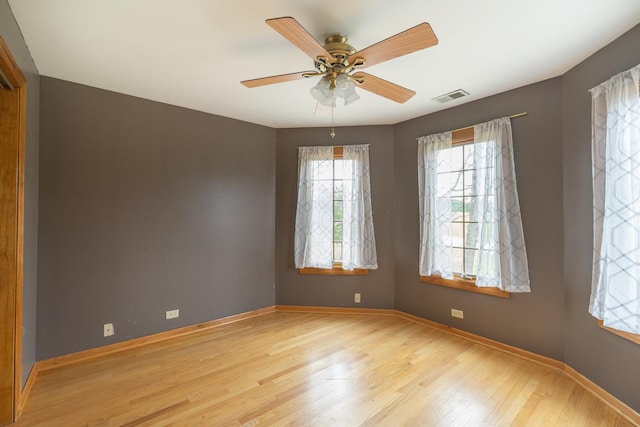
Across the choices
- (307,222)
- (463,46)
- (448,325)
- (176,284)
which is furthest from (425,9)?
(176,284)

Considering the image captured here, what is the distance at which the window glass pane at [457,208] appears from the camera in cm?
312

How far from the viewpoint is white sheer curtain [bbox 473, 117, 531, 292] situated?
2.64 metres

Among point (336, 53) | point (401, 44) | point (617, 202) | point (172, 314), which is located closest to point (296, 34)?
point (336, 53)

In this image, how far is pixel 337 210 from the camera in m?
3.79

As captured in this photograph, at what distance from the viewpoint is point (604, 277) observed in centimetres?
194

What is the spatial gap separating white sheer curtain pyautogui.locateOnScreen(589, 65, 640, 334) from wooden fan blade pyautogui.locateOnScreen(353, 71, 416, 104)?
1.31 metres

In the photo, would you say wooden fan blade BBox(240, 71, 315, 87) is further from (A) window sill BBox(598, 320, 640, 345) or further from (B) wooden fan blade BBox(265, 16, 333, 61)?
(A) window sill BBox(598, 320, 640, 345)

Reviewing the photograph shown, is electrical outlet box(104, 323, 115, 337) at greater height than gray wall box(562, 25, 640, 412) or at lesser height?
lesser

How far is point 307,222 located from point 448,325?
2.08 metres

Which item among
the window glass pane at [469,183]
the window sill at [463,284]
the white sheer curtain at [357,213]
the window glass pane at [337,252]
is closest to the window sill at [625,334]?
the window sill at [463,284]

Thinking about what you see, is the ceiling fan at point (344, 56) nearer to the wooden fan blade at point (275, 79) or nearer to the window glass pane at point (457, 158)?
the wooden fan blade at point (275, 79)

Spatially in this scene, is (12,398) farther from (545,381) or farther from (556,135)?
(556,135)

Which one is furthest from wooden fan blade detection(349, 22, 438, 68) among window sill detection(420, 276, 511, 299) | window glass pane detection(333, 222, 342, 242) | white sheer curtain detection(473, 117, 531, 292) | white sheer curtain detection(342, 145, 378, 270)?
window sill detection(420, 276, 511, 299)

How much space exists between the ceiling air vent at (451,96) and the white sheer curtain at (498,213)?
1.19 ft
